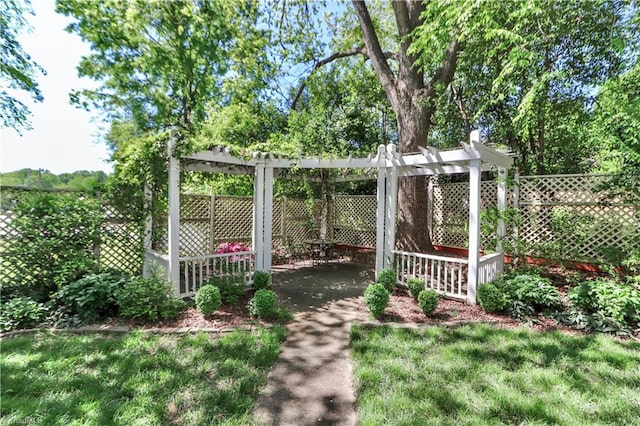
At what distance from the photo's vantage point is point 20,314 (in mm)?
3443

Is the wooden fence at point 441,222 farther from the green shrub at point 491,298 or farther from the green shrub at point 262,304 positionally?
the green shrub at point 262,304

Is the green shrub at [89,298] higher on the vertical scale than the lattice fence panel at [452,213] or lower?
lower

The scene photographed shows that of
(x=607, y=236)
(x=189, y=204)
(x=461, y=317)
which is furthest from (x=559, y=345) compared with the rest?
(x=189, y=204)

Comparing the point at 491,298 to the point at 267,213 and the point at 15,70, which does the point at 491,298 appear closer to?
the point at 267,213

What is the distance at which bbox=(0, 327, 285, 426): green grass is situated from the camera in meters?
2.11

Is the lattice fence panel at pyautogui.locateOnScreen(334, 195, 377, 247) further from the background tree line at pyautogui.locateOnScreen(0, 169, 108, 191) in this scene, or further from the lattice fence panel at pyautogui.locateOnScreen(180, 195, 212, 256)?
the background tree line at pyautogui.locateOnScreen(0, 169, 108, 191)

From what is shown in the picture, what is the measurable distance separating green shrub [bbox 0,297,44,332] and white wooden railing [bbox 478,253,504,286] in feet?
19.2

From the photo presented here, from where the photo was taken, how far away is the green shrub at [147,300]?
146 inches

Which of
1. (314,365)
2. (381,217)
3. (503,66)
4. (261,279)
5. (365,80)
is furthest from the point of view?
(365,80)

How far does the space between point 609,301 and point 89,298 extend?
626 cm

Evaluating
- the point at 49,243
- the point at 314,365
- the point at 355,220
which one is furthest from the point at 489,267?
the point at 49,243

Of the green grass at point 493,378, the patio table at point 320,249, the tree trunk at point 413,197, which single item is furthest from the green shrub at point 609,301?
the patio table at point 320,249

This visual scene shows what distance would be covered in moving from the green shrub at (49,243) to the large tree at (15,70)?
403 centimetres

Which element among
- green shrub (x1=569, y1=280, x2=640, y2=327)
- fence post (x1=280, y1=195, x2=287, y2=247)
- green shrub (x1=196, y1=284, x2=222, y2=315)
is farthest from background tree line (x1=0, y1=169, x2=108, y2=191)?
green shrub (x1=569, y1=280, x2=640, y2=327)
